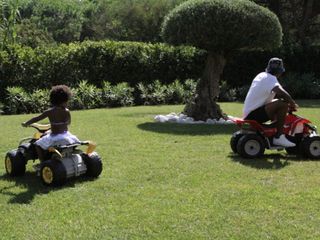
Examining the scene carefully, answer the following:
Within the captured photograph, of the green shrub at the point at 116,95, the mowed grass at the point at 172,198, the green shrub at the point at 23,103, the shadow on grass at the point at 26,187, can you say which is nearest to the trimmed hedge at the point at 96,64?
the green shrub at the point at 23,103

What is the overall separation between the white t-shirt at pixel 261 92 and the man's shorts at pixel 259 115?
0.15ft

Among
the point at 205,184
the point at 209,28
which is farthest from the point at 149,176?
the point at 209,28

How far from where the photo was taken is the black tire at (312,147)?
312 inches

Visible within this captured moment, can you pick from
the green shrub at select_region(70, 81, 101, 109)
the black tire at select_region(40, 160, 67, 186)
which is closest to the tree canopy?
the green shrub at select_region(70, 81, 101, 109)

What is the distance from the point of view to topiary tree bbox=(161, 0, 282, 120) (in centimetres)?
1208

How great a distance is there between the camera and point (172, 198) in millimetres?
5719

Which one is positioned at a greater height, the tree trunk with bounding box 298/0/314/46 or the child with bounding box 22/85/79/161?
the tree trunk with bounding box 298/0/314/46

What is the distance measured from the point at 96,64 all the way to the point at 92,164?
12.7m

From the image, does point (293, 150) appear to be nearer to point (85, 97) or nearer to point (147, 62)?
point (85, 97)

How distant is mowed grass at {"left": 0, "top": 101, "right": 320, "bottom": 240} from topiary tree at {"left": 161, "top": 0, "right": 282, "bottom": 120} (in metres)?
3.80

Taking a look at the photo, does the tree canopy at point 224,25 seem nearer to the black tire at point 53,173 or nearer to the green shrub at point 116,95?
the green shrub at point 116,95

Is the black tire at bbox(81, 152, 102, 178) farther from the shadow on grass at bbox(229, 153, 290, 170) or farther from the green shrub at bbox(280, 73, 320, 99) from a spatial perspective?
the green shrub at bbox(280, 73, 320, 99)

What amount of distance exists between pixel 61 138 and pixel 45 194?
84cm

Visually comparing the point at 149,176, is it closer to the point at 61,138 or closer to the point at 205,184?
the point at 205,184
